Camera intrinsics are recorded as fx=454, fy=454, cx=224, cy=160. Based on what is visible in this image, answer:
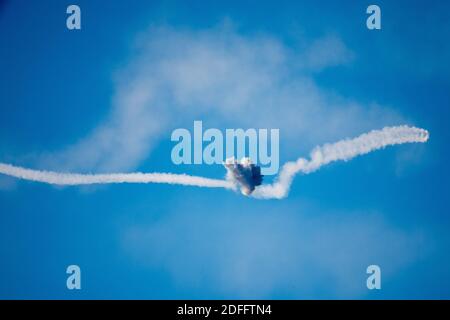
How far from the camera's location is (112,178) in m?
28.5

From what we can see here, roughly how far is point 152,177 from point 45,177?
6691 mm

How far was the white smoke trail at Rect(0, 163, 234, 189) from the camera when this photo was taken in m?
28.3

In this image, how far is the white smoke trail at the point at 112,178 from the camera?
28.3 meters
